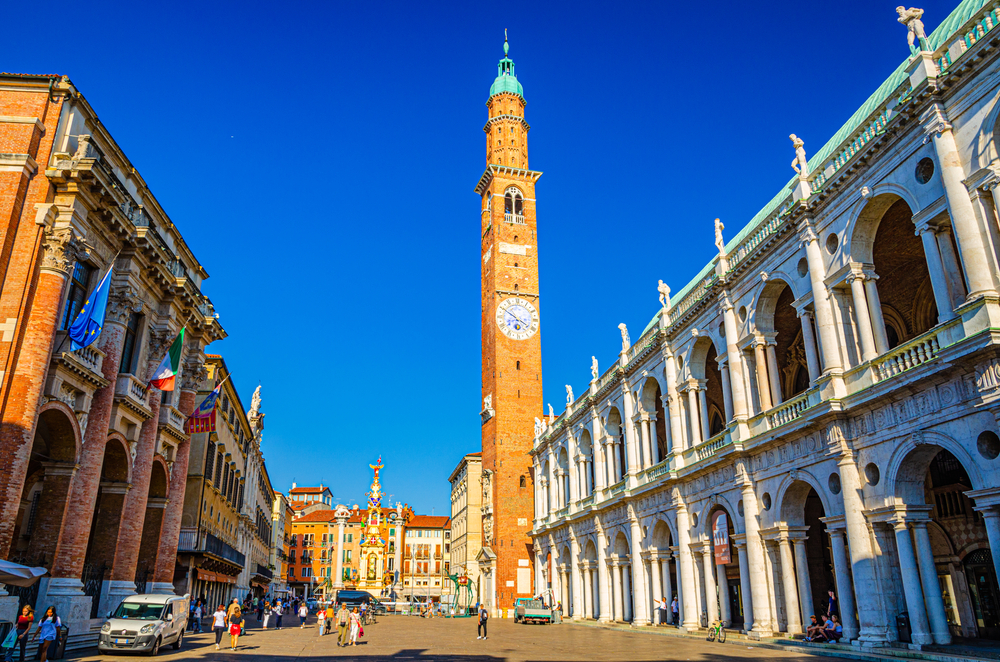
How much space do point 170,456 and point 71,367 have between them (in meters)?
10.3

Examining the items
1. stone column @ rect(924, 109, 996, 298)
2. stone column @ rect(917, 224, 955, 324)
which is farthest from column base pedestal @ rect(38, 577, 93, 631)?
stone column @ rect(924, 109, 996, 298)

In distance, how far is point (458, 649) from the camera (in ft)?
76.6

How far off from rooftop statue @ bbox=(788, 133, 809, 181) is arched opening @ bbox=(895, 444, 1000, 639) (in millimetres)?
9869

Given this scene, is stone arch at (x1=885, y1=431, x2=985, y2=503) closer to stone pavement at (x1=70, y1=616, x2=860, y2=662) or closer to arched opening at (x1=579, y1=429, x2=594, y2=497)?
stone pavement at (x1=70, y1=616, x2=860, y2=662)

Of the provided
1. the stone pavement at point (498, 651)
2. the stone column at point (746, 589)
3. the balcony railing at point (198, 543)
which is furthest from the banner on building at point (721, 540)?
the balcony railing at point (198, 543)

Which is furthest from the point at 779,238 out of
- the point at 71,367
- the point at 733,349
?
the point at 71,367

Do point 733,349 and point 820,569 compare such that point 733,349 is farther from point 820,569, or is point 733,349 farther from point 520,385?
point 520,385

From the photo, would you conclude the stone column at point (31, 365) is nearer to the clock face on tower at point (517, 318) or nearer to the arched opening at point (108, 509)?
the arched opening at point (108, 509)

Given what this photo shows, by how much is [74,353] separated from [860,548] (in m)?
23.0

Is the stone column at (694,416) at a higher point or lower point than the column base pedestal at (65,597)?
higher

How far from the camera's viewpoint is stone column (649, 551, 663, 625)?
3391 cm

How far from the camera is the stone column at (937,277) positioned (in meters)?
16.9

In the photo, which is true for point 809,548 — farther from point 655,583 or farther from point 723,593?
point 655,583

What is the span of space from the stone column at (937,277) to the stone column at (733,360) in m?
9.92
